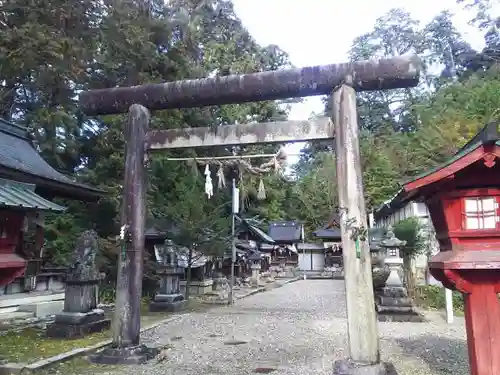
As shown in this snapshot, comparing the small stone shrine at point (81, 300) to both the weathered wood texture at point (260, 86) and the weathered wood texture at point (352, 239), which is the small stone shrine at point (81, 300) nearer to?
the weathered wood texture at point (260, 86)

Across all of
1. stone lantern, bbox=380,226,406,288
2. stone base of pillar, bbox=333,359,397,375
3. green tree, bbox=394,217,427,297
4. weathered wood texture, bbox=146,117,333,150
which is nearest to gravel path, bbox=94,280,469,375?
stone base of pillar, bbox=333,359,397,375

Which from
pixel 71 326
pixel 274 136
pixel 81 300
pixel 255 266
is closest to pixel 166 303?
pixel 81 300

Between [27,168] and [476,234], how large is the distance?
10488 mm

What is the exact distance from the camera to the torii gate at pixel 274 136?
6102 millimetres

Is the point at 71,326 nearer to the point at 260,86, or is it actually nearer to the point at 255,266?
the point at 260,86

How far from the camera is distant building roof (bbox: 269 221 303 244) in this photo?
4241 centimetres

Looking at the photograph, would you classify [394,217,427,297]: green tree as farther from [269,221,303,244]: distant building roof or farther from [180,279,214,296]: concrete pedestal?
[269,221,303,244]: distant building roof

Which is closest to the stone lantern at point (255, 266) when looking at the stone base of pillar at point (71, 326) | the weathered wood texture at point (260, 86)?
the stone base of pillar at point (71, 326)

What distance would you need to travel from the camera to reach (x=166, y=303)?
14.3 m

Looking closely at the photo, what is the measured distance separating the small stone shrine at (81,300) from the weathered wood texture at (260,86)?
3.88 meters

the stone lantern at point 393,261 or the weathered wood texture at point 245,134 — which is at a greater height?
the weathered wood texture at point 245,134

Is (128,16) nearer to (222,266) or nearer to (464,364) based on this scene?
(464,364)

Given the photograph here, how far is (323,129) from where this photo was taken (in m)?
7.00

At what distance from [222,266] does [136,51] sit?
13.1m
